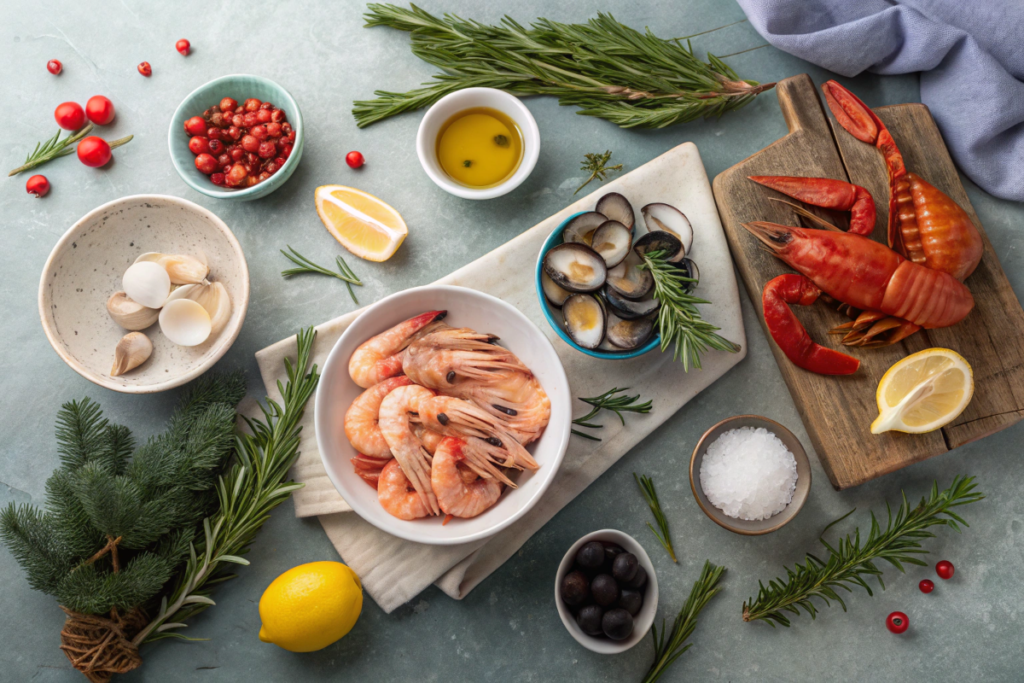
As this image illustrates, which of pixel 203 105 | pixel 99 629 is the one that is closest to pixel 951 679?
pixel 99 629

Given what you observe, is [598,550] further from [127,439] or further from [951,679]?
[127,439]

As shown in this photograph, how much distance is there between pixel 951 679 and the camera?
192 cm

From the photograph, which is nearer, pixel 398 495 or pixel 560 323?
pixel 398 495

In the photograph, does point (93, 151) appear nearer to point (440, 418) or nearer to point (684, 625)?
point (440, 418)

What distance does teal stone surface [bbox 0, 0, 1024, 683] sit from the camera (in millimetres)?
1884

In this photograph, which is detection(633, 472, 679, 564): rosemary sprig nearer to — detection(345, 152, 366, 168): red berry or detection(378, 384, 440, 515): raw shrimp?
detection(378, 384, 440, 515): raw shrimp

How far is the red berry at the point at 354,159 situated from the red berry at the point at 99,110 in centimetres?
80

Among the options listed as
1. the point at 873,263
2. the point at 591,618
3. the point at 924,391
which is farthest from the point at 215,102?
the point at 924,391

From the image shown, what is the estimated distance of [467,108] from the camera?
1959mm

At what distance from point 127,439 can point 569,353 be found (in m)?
1.37

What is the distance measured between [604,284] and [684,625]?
3.43 ft

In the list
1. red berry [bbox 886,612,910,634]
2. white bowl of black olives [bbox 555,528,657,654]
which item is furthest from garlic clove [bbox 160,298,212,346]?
red berry [bbox 886,612,910,634]

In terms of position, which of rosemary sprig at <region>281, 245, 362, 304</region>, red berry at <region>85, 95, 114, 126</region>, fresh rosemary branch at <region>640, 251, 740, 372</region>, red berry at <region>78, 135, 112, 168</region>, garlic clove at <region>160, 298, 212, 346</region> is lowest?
fresh rosemary branch at <region>640, 251, 740, 372</region>

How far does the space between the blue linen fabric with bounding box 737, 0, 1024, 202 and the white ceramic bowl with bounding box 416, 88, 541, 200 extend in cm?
84
